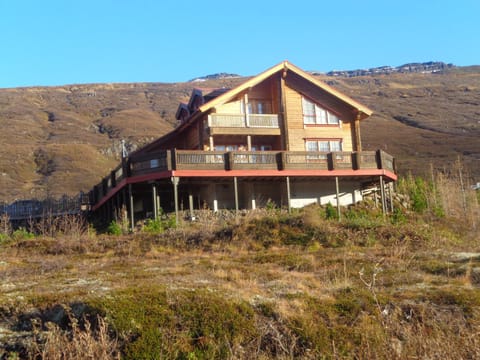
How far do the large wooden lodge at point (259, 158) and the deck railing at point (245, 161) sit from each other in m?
0.05

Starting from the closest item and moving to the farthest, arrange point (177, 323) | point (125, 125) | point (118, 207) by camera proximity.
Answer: point (177, 323), point (118, 207), point (125, 125)

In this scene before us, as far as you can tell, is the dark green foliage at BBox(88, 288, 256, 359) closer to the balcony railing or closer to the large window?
the balcony railing

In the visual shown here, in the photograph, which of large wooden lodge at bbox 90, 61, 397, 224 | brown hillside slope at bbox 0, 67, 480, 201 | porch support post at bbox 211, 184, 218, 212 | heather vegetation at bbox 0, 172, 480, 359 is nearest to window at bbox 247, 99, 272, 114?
large wooden lodge at bbox 90, 61, 397, 224

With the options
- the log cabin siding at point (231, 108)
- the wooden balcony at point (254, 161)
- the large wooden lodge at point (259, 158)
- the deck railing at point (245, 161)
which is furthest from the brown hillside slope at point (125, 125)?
the wooden balcony at point (254, 161)

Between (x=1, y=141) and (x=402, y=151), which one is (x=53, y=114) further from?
(x=402, y=151)

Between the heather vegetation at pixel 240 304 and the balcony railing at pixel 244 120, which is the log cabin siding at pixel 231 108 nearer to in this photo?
the balcony railing at pixel 244 120

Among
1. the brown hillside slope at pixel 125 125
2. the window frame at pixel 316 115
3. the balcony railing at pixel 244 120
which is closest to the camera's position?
the balcony railing at pixel 244 120

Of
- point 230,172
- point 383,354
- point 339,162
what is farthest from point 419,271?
point 339,162

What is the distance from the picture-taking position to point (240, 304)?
8820 mm

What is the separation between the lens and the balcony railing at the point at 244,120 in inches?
1132

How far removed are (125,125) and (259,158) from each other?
268 ft

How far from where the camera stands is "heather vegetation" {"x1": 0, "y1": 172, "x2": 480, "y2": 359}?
24.5ft

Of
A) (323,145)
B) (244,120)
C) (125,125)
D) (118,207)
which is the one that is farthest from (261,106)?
(125,125)

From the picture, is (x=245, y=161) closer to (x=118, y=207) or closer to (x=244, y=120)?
(x=244, y=120)
